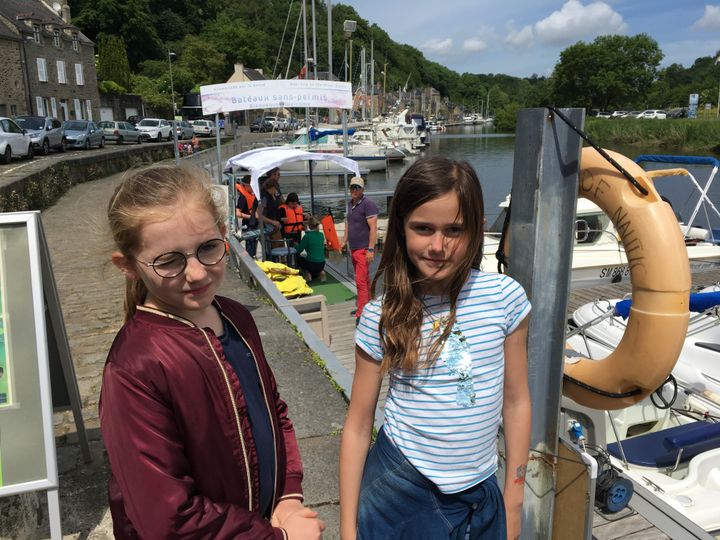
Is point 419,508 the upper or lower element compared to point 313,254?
upper

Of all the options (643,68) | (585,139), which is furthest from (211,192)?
(643,68)

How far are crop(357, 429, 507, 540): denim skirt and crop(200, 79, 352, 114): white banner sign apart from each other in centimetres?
926

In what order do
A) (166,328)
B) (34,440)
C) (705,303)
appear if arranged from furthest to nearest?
(705,303)
(34,440)
(166,328)

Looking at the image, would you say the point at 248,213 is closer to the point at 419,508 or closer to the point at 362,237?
the point at 362,237

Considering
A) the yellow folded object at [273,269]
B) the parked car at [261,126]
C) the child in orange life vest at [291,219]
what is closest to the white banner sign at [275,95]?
the child in orange life vest at [291,219]

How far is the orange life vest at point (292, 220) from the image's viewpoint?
32.6 ft

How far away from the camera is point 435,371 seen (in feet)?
5.27

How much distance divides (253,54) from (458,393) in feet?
298

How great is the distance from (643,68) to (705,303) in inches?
3995

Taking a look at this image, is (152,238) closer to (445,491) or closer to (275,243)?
(445,491)

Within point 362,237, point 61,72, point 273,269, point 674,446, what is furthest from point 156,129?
point 674,446

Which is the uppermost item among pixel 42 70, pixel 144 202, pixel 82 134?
pixel 42 70

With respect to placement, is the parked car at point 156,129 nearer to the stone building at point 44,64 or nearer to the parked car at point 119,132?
the parked car at point 119,132

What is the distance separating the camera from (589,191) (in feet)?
7.06
